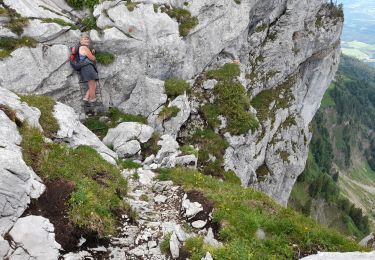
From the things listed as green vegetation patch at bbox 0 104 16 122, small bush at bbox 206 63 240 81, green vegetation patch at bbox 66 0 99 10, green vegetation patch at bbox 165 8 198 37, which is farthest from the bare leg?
green vegetation patch at bbox 0 104 16 122

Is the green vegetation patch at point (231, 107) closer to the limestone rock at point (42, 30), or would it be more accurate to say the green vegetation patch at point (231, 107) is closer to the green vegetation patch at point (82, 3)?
the green vegetation patch at point (82, 3)

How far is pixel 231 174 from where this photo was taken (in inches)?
1262

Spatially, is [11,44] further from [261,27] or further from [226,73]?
[261,27]

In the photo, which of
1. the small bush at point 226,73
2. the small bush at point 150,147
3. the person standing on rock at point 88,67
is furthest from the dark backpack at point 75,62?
the small bush at point 226,73

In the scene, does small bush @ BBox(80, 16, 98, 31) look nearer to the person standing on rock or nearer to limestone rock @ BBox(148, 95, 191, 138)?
the person standing on rock

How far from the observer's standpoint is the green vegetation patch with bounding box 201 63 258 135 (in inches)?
1335

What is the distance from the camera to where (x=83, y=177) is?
51.9 ft

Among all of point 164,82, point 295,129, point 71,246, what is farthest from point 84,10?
point 295,129

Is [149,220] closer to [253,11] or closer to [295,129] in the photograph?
[253,11]

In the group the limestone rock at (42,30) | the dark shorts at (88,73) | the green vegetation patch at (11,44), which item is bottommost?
the dark shorts at (88,73)

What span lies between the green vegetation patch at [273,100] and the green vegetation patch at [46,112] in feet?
105

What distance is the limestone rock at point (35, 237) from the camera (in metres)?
12.0

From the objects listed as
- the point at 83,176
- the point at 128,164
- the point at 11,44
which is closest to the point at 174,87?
the point at 128,164

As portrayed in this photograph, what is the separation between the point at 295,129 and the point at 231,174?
1141 inches
